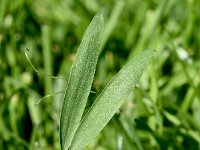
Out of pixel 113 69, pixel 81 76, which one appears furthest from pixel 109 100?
pixel 113 69

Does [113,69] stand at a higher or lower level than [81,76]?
lower

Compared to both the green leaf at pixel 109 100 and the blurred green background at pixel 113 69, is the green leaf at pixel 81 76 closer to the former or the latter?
the green leaf at pixel 109 100

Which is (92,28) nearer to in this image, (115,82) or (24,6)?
(115,82)

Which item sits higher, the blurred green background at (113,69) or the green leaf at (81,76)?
the green leaf at (81,76)

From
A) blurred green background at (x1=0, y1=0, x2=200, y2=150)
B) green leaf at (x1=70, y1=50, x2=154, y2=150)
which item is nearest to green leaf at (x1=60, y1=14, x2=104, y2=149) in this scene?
green leaf at (x1=70, y1=50, x2=154, y2=150)

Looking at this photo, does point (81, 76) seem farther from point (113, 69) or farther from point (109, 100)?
point (113, 69)

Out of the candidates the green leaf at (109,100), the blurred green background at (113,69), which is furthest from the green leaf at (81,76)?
the blurred green background at (113,69)

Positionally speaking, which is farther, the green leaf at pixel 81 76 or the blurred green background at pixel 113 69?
the blurred green background at pixel 113 69
